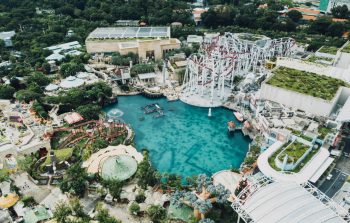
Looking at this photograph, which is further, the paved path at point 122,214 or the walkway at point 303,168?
the walkway at point 303,168

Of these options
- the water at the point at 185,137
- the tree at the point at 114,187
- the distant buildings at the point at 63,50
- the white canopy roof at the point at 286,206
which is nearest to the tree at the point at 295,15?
the water at the point at 185,137

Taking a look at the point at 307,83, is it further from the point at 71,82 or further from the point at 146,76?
the point at 71,82

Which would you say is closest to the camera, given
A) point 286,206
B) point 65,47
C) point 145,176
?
point 286,206

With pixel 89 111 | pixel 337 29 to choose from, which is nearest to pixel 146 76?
pixel 89 111

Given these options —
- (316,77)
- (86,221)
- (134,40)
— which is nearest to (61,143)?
(86,221)

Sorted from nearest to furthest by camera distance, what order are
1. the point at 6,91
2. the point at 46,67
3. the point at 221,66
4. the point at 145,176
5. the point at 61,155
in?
1. the point at 145,176
2. the point at 61,155
3. the point at 6,91
4. the point at 221,66
5. the point at 46,67

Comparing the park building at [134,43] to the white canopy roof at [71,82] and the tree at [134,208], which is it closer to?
the white canopy roof at [71,82]
